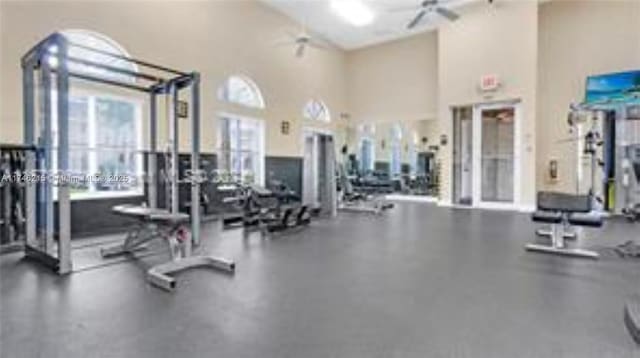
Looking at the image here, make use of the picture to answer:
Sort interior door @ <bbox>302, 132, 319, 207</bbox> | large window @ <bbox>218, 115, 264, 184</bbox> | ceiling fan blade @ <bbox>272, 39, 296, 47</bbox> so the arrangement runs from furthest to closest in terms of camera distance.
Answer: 1. ceiling fan blade @ <bbox>272, 39, 296, 47</bbox>
2. large window @ <bbox>218, 115, 264, 184</bbox>
3. interior door @ <bbox>302, 132, 319, 207</bbox>

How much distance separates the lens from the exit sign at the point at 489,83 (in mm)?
8531

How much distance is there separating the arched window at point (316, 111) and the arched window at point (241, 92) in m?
1.67

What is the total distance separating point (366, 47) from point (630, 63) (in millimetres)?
6254

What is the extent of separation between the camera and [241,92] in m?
8.46

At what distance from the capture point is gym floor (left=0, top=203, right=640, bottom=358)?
2174 millimetres

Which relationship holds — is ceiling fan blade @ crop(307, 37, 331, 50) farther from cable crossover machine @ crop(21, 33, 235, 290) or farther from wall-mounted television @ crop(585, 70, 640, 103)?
wall-mounted television @ crop(585, 70, 640, 103)

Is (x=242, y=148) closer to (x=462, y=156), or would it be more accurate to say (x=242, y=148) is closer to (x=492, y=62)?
(x=462, y=156)

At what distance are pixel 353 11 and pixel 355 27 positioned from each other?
1.37 m

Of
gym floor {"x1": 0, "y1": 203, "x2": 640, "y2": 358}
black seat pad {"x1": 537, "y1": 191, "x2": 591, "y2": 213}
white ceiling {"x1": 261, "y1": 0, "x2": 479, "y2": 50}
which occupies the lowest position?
gym floor {"x1": 0, "y1": 203, "x2": 640, "y2": 358}

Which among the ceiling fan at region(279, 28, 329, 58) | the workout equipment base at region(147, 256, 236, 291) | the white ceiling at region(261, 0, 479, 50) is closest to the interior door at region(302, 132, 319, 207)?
the ceiling fan at region(279, 28, 329, 58)

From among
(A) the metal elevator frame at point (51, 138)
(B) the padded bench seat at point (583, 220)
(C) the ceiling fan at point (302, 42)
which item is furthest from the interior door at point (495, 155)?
(A) the metal elevator frame at point (51, 138)

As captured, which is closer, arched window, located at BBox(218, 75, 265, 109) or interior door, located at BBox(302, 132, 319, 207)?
interior door, located at BBox(302, 132, 319, 207)

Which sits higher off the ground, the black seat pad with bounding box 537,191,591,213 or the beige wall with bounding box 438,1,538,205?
the beige wall with bounding box 438,1,538,205

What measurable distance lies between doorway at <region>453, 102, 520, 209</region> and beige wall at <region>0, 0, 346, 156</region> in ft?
12.3
